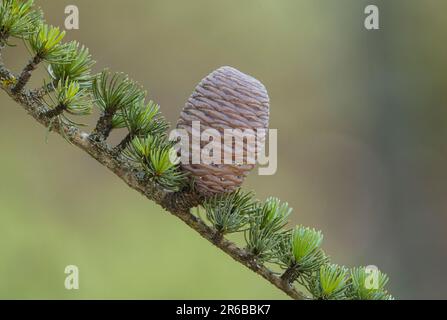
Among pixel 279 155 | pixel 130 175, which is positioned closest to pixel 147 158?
pixel 130 175

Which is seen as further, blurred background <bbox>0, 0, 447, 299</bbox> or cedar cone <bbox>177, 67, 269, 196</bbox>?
blurred background <bbox>0, 0, 447, 299</bbox>

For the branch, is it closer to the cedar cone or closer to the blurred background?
the cedar cone

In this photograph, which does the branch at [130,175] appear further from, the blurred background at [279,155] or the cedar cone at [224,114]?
the blurred background at [279,155]

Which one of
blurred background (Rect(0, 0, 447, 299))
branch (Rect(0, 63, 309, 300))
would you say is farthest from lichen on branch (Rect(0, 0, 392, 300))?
blurred background (Rect(0, 0, 447, 299))

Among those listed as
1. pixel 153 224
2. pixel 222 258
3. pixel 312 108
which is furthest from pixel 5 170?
pixel 312 108

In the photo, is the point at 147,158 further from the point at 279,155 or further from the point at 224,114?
the point at 279,155

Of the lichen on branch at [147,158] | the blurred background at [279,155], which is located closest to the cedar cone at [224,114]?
the lichen on branch at [147,158]

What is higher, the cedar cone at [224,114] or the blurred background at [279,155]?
the blurred background at [279,155]
